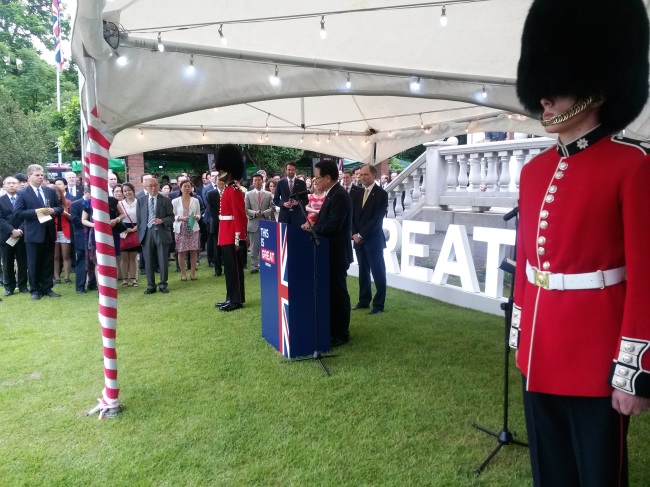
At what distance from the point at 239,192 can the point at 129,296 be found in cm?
274

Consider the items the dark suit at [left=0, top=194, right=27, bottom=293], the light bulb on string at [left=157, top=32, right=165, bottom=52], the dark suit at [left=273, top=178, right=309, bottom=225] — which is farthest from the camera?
the dark suit at [left=273, top=178, right=309, bottom=225]

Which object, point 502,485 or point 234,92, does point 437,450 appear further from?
point 234,92

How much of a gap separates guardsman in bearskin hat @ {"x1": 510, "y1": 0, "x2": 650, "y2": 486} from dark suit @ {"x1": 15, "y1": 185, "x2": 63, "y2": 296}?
765cm

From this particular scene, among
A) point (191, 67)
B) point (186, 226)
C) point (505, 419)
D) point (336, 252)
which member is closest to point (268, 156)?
point (186, 226)

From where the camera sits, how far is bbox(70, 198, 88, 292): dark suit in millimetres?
7941

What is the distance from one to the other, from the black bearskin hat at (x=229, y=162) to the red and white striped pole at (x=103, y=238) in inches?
117

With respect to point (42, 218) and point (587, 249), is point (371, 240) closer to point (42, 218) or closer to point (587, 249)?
point (587, 249)

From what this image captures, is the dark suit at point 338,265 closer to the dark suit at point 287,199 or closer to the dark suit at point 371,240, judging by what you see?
the dark suit at point 371,240

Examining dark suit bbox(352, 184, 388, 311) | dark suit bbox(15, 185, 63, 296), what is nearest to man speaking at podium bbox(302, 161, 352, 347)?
dark suit bbox(352, 184, 388, 311)

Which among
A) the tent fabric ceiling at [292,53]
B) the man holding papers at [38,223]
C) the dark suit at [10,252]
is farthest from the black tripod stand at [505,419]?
the dark suit at [10,252]

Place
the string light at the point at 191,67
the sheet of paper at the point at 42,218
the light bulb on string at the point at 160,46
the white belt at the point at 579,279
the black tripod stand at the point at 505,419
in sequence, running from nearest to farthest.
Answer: the white belt at the point at 579,279
the black tripod stand at the point at 505,419
the light bulb on string at the point at 160,46
the string light at the point at 191,67
the sheet of paper at the point at 42,218

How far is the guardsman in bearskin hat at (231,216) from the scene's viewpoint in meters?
6.31

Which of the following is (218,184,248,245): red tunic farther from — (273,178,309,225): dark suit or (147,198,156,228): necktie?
(147,198,156,228): necktie

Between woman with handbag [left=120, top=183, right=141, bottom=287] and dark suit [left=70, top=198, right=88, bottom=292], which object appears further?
woman with handbag [left=120, top=183, right=141, bottom=287]
